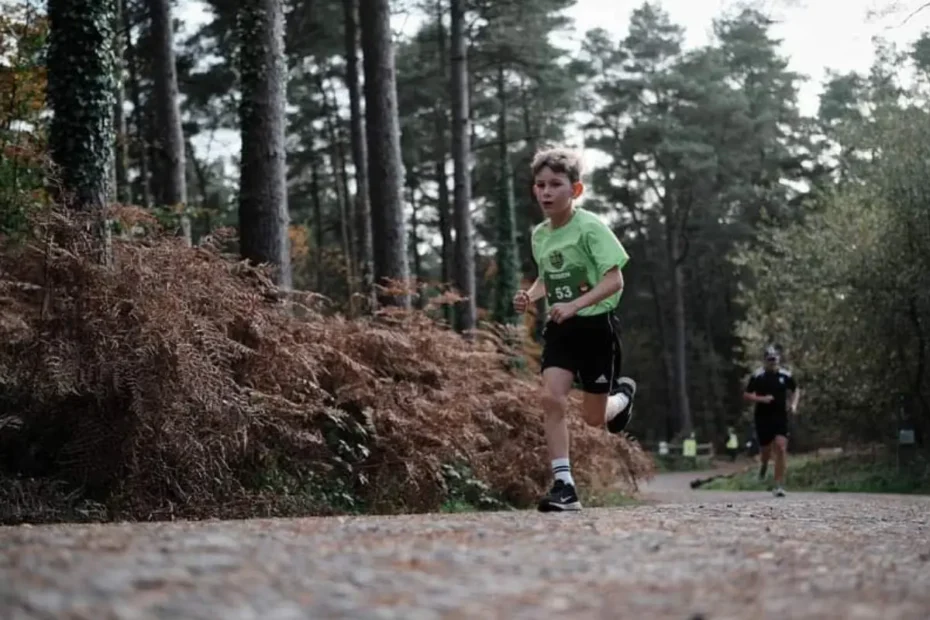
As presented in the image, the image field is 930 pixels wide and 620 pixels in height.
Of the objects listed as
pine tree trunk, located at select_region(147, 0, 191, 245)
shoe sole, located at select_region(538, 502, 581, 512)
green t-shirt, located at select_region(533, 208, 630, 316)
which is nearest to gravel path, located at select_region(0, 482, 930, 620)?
shoe sole, located at select_region(538, 502, 581, 512)

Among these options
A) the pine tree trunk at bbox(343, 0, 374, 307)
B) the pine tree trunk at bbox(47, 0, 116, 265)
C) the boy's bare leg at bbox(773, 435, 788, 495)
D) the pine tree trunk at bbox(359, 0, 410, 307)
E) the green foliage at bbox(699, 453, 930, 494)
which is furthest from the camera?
the pine tree trunk at bbox(343, 0, 374, 307)

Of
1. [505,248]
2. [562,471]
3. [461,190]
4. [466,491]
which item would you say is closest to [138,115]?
[461,190]

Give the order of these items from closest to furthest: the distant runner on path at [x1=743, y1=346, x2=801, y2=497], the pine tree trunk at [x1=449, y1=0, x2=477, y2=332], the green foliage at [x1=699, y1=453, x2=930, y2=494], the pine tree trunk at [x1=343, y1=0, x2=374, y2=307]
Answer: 1. the distant runner on path at [x1=743, y1=346, x2=801, y2=497]
2. the green foliage at [x1=699, y1=453, x2=930, y2=494]
3. the pine tree trunk at [x1=449, y1=0, x2=477, y2=332]
4. the pine tree trunk at [x1=343, y1=0, x2=374, y2=307]

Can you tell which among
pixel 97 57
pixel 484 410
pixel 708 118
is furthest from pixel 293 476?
pixel 708 118

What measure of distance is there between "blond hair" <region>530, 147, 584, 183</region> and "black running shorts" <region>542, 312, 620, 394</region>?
0.99 metres

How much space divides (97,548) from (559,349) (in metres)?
4.15

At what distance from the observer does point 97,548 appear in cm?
333

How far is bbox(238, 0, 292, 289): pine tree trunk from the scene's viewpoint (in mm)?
11664

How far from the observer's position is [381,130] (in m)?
16.3

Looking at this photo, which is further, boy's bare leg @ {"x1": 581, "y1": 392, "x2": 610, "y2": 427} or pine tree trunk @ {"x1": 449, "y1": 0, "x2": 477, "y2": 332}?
pine tree trunk @ {"x1": 449, "y1": 0, "x2": 477, "y2": 332}

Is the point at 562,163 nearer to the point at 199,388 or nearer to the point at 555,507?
the point at 555,507

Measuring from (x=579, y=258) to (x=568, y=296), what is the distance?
0.27 m

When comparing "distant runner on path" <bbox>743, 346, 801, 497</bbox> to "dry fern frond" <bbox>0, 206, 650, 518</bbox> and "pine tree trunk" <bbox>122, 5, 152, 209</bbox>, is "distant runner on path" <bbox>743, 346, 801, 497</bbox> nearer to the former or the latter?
"dry fern frond" <bbox>0, 206, 650, 518</bbox>

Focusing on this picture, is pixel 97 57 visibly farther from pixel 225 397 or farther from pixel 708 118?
pixel 708 118
